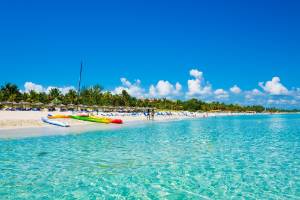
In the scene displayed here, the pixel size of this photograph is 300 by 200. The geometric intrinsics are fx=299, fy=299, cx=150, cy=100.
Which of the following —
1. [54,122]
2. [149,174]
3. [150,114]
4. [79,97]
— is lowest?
[149,174]

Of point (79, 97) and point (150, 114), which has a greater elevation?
point (79, 97)

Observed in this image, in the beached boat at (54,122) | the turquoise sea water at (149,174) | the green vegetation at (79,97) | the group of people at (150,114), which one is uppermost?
the green vegetation at (79,97)

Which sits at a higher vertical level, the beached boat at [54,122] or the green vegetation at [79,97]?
the green vegetation at [79,97]

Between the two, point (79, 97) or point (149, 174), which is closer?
point (149, 174)

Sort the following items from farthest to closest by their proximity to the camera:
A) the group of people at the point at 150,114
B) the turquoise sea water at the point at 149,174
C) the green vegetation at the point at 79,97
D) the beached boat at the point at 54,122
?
the green vegetation at the point at 79,97 → the group of people at the point at 150,114 → the beached boat at the point at 54,122 → the turquoise sea water at the point at 149,174

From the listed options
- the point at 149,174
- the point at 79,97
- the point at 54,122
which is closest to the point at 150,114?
the point at 79,97

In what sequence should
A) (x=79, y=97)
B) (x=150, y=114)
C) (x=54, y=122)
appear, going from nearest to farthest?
(x=54, y=122) < (x=150, y=114) < (x=79, y=97)

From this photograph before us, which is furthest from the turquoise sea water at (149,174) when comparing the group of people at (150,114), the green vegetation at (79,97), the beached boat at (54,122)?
the group of people at (150,114)

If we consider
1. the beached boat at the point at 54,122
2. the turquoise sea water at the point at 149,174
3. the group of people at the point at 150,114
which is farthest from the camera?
the group of people at the point at 150,114

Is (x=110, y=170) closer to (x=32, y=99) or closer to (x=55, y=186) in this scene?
(x=55, y=186)

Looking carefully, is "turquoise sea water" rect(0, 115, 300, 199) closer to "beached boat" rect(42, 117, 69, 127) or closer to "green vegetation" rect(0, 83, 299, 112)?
"beached boat" rect(42, 117, 69, 127)

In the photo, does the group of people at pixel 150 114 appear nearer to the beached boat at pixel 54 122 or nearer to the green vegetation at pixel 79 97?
the green vegetation at pixel 79 97

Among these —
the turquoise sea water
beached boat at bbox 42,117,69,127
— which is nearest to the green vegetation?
beached boat at bbox 42,117,69,127

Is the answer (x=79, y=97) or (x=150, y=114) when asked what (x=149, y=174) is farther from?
(x=79, y=97)
